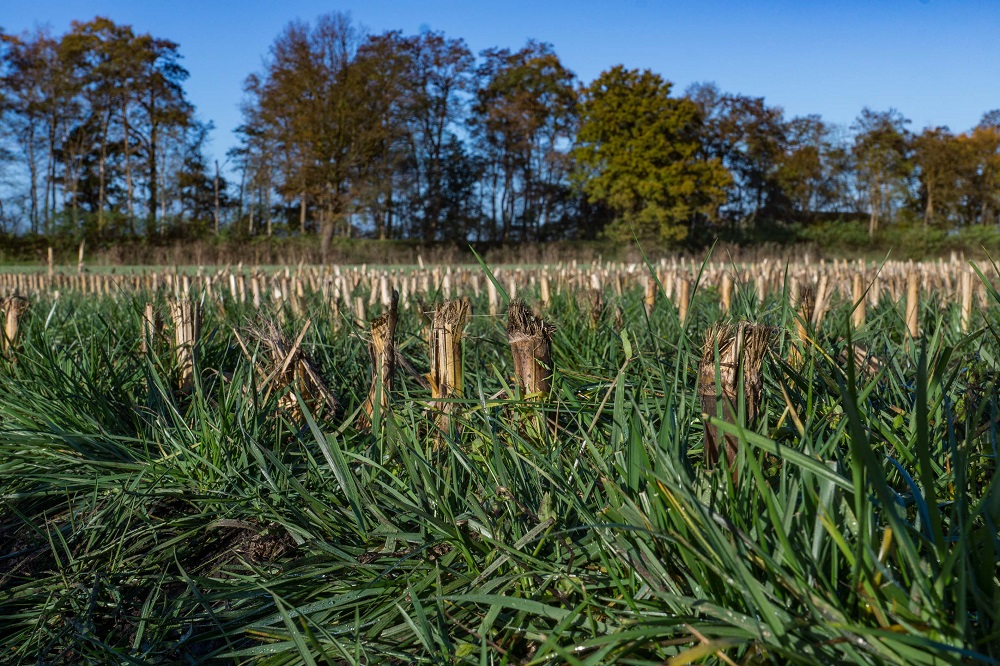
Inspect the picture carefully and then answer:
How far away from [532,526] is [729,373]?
0.61 m

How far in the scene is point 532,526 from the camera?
1.83 meters

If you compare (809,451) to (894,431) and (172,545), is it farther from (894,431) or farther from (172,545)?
(172,545)

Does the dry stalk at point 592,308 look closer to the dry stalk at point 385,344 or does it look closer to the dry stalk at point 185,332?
the dry stalk at point 385,344

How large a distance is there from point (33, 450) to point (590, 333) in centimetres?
228

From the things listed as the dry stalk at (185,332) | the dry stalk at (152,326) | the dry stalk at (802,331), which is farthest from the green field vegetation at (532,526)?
the dry stalk at (152,326)

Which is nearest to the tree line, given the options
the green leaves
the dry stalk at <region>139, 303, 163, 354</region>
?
the green leaves

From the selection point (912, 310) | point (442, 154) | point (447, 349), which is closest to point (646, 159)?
point (442, 154)

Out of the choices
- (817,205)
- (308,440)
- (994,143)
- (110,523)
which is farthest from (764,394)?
(994,143)

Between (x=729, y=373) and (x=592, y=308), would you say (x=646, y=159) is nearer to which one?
(x=592, y=308)

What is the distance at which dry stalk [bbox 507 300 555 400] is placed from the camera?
7.13ft

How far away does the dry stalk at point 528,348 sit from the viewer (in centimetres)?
217

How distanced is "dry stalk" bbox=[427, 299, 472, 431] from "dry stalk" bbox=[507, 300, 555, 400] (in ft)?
0.83

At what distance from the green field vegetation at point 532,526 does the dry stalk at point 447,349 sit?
81 millimetres

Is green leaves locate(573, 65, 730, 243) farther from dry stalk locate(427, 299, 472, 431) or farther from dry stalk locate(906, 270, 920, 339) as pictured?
A: dry stalk locate(427, 299, 472, 431)
